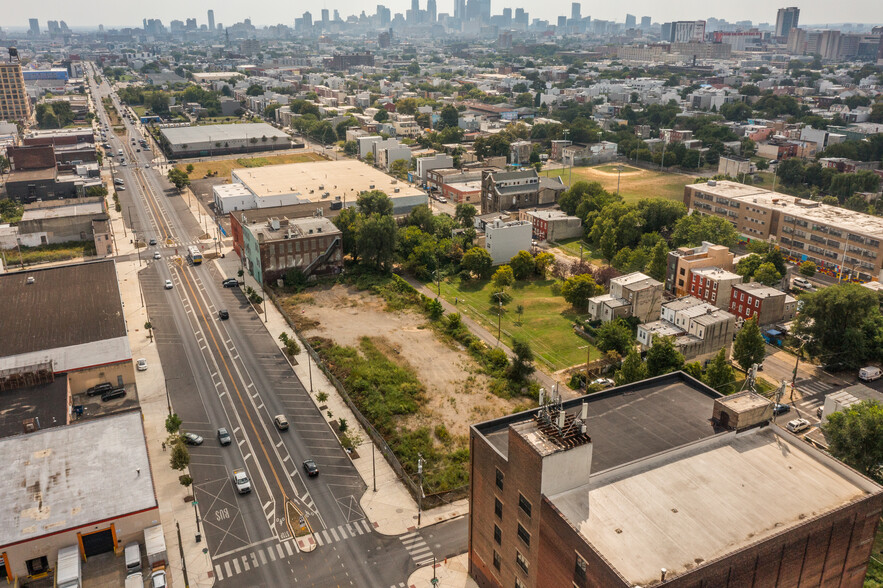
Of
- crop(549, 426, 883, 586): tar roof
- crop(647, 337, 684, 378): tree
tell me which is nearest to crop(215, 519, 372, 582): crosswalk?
crop(549, 426, 883, 586): tar roof

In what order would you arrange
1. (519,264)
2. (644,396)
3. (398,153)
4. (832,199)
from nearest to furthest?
(644,396), (519,264), (832,199), (398,153)

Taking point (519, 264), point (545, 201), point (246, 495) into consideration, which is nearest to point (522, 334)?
point (519, 264)

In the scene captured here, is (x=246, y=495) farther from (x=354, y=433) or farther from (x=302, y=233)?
(x=302, y=233)

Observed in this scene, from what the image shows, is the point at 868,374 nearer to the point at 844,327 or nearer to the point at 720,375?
the point at 844,327

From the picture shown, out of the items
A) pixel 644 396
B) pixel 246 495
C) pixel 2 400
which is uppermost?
pixel 644 396

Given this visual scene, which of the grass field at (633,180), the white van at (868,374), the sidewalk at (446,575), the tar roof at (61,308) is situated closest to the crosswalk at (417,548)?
the sidewalk at (446,575)

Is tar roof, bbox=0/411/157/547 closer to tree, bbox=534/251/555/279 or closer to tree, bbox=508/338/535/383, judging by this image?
tree, bbox=508/338/535/383
